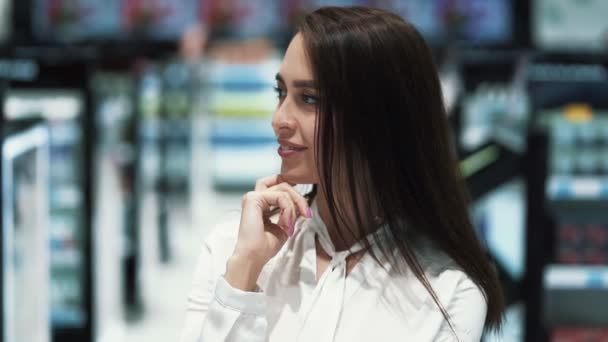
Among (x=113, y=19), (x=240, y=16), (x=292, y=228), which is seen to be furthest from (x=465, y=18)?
(x=292, y=228)

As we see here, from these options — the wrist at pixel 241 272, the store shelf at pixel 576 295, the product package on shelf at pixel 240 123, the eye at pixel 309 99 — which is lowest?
the product package on shelf at pixel 240 123

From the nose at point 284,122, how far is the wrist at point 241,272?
0.72ft

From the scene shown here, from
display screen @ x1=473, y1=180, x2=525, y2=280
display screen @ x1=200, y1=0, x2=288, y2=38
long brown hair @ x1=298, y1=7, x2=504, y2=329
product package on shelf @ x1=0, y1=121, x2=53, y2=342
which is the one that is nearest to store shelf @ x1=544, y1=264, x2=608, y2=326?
display screen @ x1=473, y1=180, x2=525, y2=280

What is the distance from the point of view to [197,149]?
10297mm

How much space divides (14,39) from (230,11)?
8.56 ft

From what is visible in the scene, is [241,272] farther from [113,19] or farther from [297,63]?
[113,19]

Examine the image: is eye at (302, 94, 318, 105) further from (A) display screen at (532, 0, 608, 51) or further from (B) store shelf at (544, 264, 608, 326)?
(A) display screen at (532, 0, 608, 51)

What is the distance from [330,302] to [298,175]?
22cm

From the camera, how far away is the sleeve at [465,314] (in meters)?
1.72

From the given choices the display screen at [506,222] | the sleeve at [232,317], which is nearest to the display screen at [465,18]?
the display screen at [506,222]

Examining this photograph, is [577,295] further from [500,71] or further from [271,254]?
[500,71]

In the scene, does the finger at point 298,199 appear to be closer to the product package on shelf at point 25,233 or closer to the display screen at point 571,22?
the product package on shelf at point 25,233

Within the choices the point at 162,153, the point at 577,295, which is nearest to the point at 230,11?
the point at 162,153

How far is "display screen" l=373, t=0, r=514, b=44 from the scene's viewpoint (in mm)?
12352
